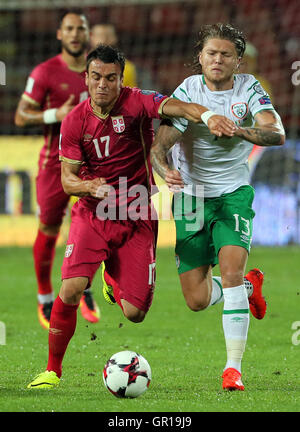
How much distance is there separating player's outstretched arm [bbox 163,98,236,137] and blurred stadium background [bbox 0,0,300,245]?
8003mm

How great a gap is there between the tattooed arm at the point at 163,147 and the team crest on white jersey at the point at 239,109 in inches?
14.2

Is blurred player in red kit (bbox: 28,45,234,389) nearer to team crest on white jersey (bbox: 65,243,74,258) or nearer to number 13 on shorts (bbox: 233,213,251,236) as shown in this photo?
team crest on white jersey (bbox: 65,243,74,258)

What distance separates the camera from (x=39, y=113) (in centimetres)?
738

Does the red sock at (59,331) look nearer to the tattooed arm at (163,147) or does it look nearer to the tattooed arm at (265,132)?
the tattooed arm at (163,147)

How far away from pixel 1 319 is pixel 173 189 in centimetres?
338

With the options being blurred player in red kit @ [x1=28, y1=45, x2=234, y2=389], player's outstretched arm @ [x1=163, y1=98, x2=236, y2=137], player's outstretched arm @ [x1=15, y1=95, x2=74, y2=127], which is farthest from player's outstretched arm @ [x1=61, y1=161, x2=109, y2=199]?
player's outstretched arm @ [x1=15, y1=95, x2=74, y2=127]

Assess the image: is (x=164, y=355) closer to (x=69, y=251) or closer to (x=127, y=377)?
(x=69, y=251)

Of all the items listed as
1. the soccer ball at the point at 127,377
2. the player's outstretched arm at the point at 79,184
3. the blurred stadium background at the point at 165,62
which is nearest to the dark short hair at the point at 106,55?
the player's outstretched arm at the point at 79,184

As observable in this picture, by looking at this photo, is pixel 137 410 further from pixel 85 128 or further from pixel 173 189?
pixel 85 128

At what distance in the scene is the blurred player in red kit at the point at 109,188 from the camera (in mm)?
5051

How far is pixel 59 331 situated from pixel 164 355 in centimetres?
123

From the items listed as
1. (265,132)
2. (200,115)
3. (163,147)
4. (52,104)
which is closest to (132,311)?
(163,147)

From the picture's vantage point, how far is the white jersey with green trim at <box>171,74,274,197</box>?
17.2 ft
